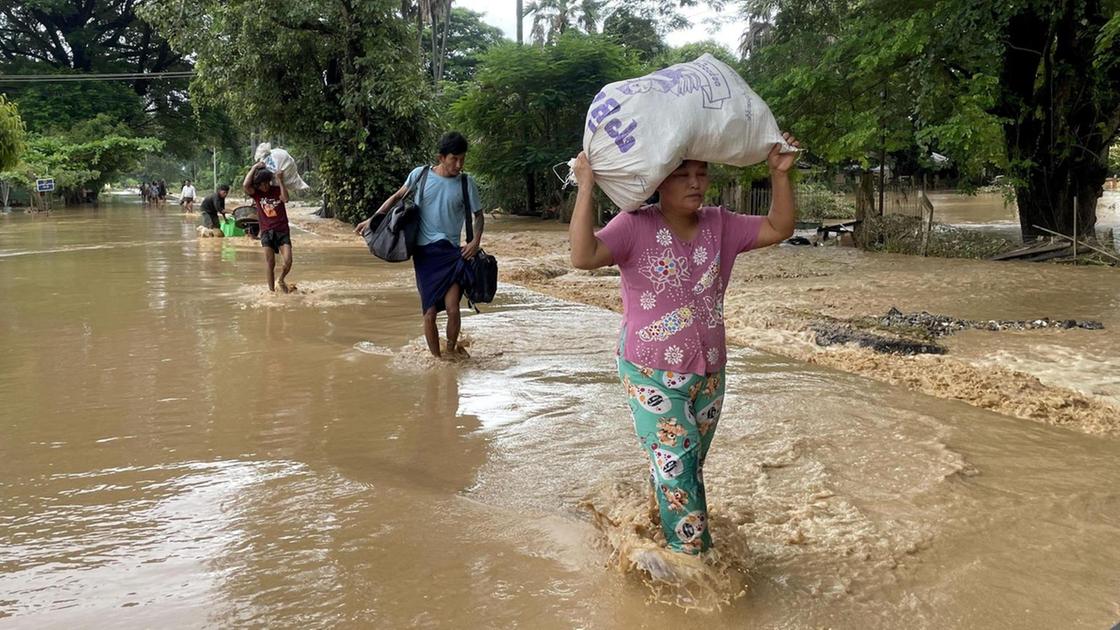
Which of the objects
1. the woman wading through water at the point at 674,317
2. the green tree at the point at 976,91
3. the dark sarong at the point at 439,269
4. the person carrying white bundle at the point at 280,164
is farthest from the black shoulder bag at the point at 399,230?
the green tree at the point at 976,91

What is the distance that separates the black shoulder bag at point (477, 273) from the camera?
6199 mm

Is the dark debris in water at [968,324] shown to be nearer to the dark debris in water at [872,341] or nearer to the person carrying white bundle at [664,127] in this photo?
the dark debris in water at [872,341]

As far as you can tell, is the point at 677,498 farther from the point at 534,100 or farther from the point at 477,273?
the point at 534,100

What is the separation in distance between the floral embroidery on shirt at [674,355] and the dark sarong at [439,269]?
3.60 meters

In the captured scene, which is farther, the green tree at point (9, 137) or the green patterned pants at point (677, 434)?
the green tree at point (9, 137)

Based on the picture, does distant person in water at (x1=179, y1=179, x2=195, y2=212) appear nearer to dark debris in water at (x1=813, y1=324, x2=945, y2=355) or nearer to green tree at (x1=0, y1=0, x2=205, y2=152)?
green tree at (x1=0, y1=0, x2=205, y2=152)

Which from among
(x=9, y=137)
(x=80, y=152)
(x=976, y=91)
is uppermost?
(x=80, y=152)

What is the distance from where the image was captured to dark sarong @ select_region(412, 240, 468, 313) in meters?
6.12

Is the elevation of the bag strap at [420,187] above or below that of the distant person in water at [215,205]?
below

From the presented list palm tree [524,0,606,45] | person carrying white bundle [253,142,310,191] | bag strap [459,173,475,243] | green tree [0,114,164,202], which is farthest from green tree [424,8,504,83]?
bag strap [459,173,475,243]

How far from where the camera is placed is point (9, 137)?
2220 centimetres

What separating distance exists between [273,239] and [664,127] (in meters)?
7.79

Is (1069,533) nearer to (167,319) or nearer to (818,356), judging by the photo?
(818,356)

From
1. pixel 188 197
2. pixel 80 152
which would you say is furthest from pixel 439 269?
pixel 80 152
